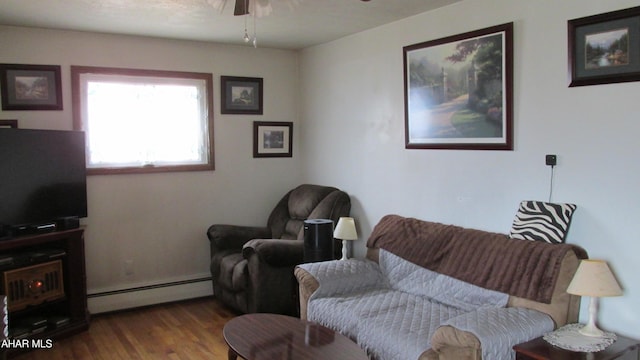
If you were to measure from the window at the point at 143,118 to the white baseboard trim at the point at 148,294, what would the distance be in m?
1.06

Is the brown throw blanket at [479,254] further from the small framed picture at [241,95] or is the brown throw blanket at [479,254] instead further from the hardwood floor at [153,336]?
the small framed picture at [241,95]

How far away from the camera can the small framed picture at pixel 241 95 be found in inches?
191

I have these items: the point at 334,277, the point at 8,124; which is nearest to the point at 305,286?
the point at 334,277

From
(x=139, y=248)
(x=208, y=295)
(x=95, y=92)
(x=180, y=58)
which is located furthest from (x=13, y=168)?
(x=208, y=295)

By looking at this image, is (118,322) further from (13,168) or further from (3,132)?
(3,132)

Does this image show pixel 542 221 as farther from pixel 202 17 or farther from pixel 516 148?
pixel 202 17

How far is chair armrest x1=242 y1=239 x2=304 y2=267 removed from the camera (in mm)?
3887

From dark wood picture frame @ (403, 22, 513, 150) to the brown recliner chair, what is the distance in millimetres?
1123

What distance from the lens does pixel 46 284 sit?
371 cm

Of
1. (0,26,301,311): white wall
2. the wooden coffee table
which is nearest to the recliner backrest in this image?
(0,26,301,311): white wall

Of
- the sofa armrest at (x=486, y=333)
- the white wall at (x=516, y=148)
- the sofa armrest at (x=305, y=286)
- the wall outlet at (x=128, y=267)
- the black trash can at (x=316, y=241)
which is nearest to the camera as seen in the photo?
the sofa armrest at (x=486, y=333)

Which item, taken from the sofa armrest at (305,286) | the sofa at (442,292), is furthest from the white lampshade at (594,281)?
the sofa armrest at (305,286)

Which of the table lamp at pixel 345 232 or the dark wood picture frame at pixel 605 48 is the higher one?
the dark wood picture frame at pixel 605 48

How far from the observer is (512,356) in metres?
2.38
